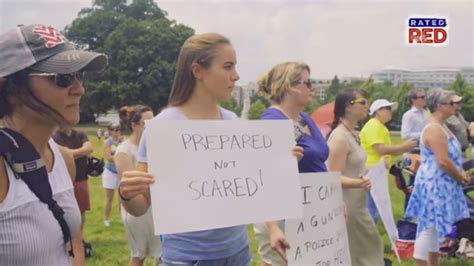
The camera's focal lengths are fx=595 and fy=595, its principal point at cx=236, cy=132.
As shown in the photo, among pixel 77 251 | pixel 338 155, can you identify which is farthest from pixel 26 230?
pixel 338 155

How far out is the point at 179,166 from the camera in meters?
2.38

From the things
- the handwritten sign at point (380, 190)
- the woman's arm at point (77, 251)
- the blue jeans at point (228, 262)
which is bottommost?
the handwritten sign at point (380, 190)

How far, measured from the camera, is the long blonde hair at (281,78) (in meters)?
3.58

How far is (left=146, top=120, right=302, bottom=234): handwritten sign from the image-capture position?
2.31 metres

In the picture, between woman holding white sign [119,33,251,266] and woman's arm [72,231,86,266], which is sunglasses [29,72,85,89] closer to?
woman's arm [72,231,86,266]

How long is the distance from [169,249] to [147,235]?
96.8 inches

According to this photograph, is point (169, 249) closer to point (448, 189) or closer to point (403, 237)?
point (448, 189)

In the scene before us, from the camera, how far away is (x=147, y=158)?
90.6 inches

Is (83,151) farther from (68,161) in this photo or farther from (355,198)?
(68,161)

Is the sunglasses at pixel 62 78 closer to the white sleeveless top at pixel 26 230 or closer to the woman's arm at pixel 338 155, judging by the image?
the white sleeveless top at pixel 26 230

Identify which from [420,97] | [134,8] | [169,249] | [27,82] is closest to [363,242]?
[169,249]

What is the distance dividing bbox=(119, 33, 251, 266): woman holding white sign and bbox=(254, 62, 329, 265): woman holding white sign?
0.80 meters

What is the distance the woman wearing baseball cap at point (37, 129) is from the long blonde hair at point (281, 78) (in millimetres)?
1818

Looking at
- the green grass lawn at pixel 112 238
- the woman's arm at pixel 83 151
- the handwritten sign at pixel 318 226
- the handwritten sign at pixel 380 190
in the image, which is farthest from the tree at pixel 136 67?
the handwritten sign at pixel 318 226
